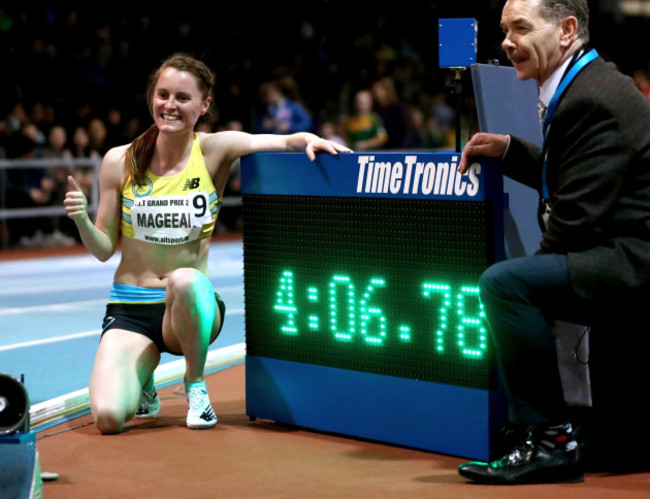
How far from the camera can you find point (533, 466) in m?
3.71

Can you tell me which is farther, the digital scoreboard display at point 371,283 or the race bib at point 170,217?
the race bib at point 170,217

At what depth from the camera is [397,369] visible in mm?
4281

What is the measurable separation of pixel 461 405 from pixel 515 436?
13.3 inches

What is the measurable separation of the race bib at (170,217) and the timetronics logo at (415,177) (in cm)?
85

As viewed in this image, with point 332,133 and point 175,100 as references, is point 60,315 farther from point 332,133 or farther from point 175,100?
point 332,133

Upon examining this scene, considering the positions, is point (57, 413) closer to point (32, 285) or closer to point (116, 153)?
point (116, 153)

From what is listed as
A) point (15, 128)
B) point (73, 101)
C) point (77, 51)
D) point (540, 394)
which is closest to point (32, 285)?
point (15, 128)

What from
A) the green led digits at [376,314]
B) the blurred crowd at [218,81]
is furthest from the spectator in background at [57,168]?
the green led digits at [376,314]

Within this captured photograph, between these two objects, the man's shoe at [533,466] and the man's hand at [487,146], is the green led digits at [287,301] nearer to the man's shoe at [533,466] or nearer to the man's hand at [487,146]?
the man's hand at [487,146]

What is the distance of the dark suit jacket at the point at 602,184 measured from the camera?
347cm

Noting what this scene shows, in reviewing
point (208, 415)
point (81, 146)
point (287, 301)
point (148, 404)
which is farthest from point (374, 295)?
point (81, 146)

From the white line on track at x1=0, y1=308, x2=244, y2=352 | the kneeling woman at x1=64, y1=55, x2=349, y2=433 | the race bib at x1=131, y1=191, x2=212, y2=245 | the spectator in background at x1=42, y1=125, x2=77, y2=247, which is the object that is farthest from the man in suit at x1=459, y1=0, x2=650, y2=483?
the spectator in background at x1=42, y1=125, x2=77, y2=247

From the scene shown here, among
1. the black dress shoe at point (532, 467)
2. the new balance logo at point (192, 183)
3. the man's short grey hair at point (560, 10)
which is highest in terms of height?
the man's short grey hair at point (560, 10)

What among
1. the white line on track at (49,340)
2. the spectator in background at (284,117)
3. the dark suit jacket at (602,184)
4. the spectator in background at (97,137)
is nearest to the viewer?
the dark suit jacket at (602,184)
